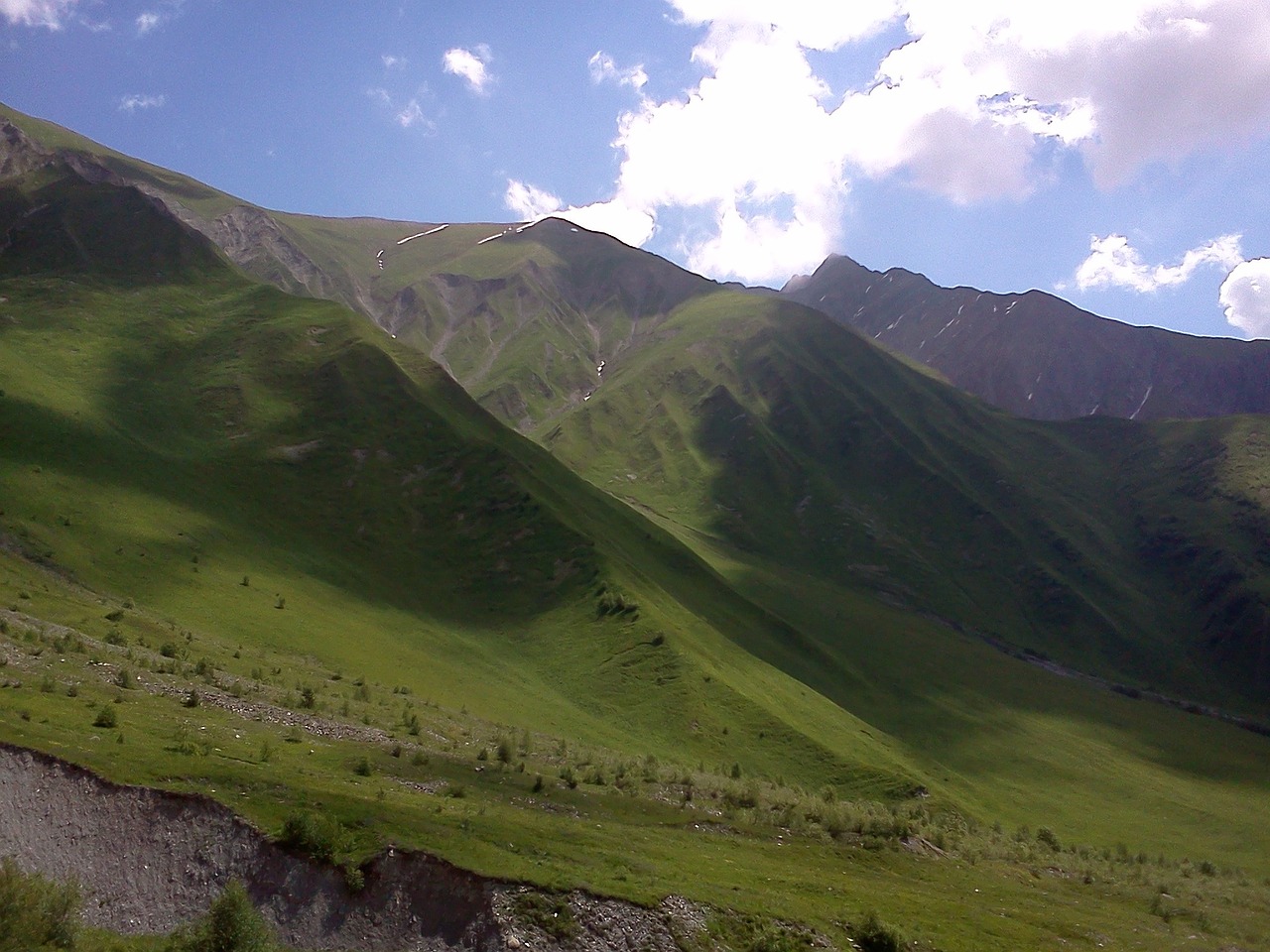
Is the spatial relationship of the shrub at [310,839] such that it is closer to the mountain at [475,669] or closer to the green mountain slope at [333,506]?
the mountain at [475,669]

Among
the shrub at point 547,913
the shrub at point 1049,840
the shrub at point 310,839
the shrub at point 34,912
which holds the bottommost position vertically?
the shrub at point 1049,840

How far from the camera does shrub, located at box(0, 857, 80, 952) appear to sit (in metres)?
19.0

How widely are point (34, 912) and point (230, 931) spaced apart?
4.07 metres

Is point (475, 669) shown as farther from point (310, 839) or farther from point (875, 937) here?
point (310, 839)

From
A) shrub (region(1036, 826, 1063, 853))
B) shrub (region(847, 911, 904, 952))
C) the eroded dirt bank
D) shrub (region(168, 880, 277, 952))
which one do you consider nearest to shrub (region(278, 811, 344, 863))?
the eroded dirt bank

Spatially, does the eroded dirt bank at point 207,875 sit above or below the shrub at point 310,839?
below

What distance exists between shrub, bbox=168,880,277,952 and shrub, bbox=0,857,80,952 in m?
2.27

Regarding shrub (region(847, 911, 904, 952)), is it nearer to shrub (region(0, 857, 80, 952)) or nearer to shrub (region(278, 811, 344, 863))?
shrub (region(278, 811, 344, 863))

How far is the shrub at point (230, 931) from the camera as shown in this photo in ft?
65.1

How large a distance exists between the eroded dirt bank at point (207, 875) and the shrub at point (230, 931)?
2145mm

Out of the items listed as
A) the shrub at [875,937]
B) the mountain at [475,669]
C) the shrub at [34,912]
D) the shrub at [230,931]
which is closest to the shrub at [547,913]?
the mountain at [475,669]

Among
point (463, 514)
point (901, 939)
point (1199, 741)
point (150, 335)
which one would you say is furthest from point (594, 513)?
point (1199, 741)

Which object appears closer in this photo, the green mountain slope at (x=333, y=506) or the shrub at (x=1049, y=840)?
the shrub at (x=1049, y=840)

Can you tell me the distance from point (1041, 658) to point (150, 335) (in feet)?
547
